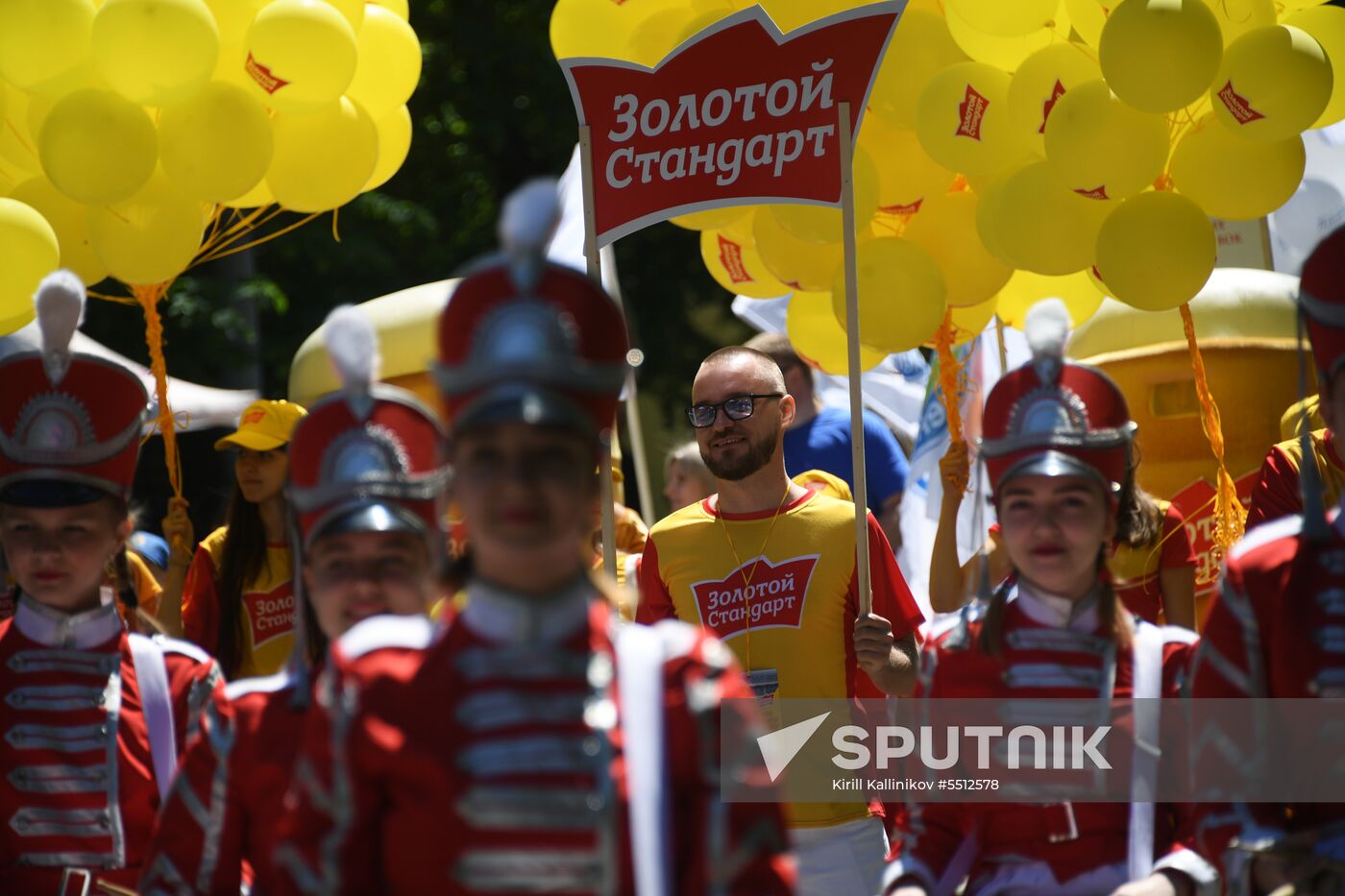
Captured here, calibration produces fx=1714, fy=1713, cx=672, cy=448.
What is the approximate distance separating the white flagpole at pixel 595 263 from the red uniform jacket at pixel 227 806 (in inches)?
60.4

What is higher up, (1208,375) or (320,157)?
(320,157)

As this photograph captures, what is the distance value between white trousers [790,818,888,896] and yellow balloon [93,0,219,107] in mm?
3058

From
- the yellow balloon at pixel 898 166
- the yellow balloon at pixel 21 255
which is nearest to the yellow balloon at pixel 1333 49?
the yellow balloon at pixel 898 166

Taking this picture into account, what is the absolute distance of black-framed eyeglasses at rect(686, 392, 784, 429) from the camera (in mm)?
5359

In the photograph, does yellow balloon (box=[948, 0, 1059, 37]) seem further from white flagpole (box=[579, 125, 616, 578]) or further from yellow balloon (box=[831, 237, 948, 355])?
white flagpole (box=[579, 125, 616, 578])

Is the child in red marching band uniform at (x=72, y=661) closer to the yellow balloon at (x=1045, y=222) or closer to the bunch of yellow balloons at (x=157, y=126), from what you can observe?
the bunch of yellow balloons at (x=157, y=126)

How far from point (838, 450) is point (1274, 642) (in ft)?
14.0

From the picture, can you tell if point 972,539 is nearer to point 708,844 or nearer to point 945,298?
point 945,298

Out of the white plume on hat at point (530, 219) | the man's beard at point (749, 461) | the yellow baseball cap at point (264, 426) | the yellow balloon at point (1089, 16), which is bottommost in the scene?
the white plume on hat at point (530, 219)

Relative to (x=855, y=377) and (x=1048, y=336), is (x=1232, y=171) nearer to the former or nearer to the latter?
(x=855, y=377)

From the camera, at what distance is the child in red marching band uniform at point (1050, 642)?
3.46 m

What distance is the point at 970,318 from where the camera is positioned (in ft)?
21.0

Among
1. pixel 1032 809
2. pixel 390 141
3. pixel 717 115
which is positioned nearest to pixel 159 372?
pixel 390 141

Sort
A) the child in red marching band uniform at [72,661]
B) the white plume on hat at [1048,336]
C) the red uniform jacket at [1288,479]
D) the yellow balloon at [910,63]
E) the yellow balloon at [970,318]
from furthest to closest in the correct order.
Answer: the yellow balloon at [970,318] → the yellow balloon at [910,63] → the red uniform jacket at [1288,479] → the child in red marching band uniform at [72,661] → the white plume on hat at [1048,336]
